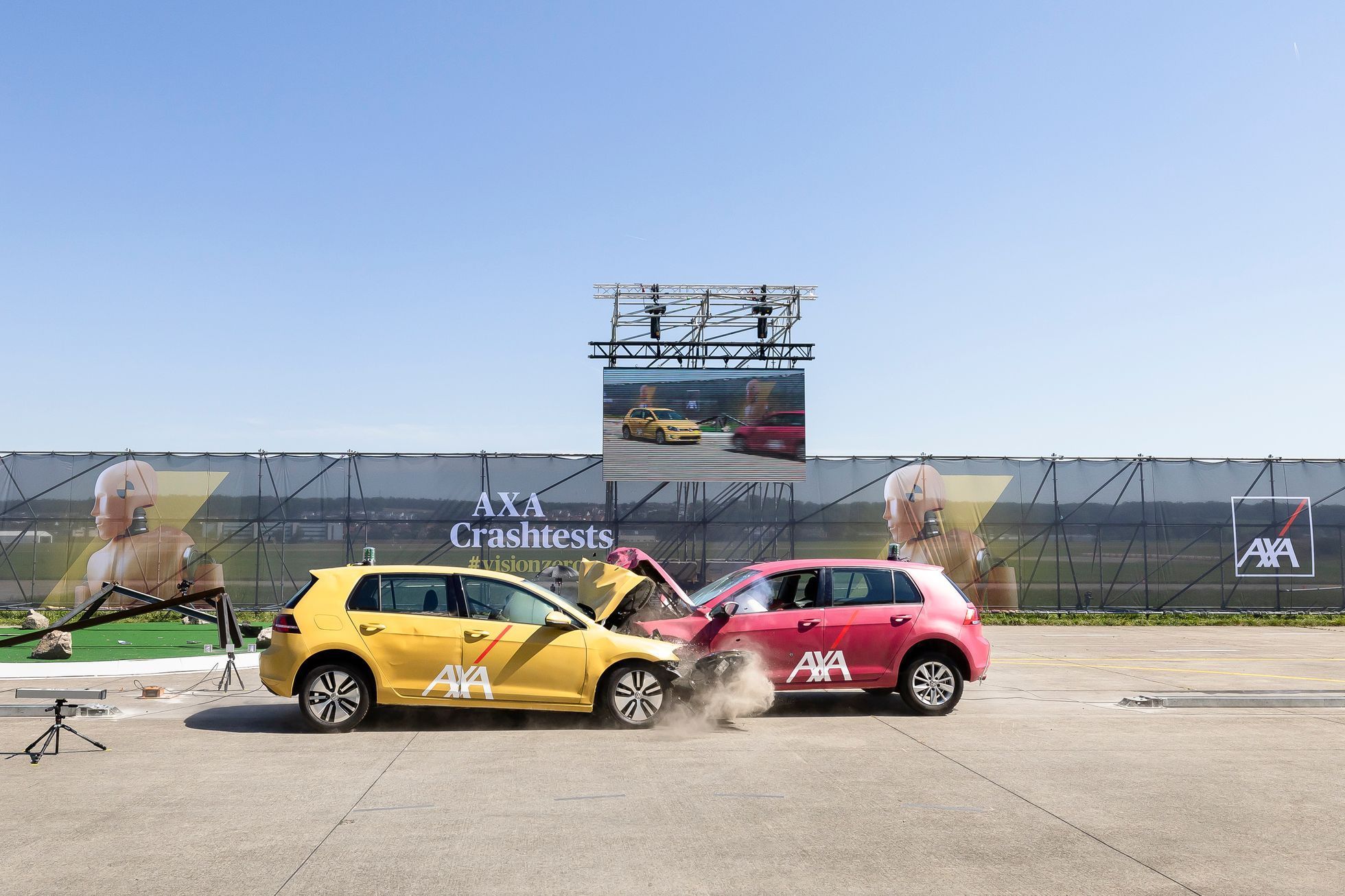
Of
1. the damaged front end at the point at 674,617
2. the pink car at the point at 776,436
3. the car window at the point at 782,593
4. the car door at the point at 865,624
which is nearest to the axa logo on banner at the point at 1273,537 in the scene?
the pink car at the point at 776,436

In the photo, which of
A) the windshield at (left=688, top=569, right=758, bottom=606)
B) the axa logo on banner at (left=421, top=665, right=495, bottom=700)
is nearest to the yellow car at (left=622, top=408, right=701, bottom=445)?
the windshield at (left=688, top=569, right=758, bottom=606)

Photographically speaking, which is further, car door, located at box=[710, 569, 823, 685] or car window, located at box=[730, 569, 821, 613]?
car window, located at box=[730, 569, 821, 613]

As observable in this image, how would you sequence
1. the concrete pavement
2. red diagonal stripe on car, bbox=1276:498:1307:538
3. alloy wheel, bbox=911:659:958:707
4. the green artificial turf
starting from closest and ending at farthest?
the concrete pavement → alloy wheel, bbox=911:659:958:707 → the green artificial turf → red diagonal stripe on car, bbox=1276:498:1307:538

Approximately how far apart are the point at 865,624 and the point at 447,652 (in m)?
4.36

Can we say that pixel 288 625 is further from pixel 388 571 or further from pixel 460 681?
pixel 460 681

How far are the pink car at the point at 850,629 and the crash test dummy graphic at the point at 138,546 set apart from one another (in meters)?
18.6

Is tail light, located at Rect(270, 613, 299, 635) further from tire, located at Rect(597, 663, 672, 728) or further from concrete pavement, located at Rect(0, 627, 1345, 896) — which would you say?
tire, located at Rect(597, 663, 672, 728)

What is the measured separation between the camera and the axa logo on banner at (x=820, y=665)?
35.1ft

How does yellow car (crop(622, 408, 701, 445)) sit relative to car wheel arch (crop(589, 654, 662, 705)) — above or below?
above

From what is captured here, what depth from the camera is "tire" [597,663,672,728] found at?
32.1 ft

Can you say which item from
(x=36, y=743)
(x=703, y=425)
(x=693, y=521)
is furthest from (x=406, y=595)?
(x=703, y=425)

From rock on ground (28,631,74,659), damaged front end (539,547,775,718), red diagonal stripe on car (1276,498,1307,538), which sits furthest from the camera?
red diagonal stripe on car (1276,498,1307,538)

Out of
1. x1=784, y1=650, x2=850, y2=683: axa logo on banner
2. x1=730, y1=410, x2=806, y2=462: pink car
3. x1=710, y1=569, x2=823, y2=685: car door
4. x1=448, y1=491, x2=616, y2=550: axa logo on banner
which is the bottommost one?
x1=784, y1=650, x2=850, y2=683: axa logo on banner

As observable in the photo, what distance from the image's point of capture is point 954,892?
16.7 ft
